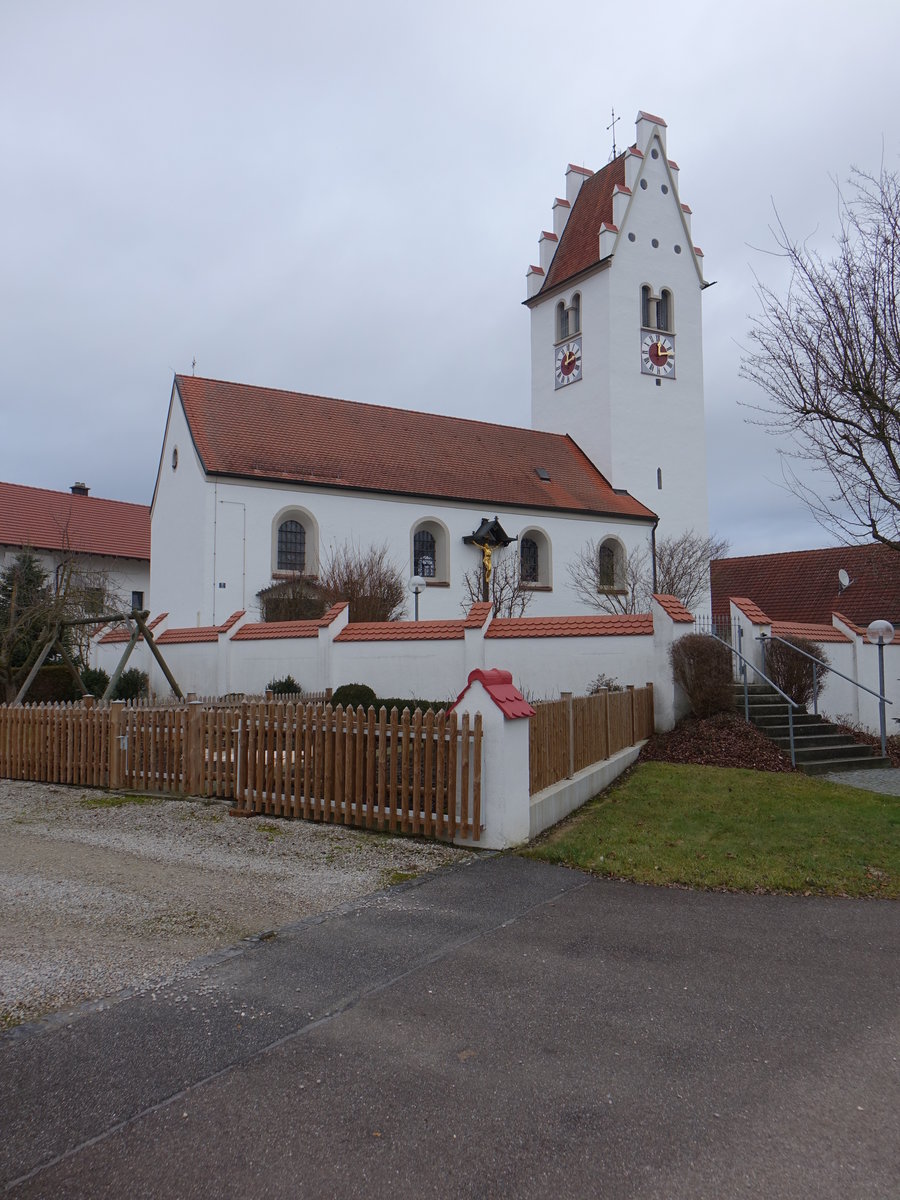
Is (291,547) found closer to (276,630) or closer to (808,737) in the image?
(276,630)

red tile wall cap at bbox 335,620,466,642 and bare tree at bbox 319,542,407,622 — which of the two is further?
bare tree at bbox 319,542,407,622

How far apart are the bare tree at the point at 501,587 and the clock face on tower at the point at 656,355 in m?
12.3

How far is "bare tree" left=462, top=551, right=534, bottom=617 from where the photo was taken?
3105 centimetres

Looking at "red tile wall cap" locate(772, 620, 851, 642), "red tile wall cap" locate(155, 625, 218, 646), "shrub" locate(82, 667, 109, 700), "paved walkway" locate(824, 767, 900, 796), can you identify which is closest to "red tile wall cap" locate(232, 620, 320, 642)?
"red tile wall cap" locate(155, 625, 218, 646)

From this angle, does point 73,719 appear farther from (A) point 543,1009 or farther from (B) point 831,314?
(B) point 831,314

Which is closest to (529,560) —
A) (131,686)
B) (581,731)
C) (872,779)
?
(131,686)

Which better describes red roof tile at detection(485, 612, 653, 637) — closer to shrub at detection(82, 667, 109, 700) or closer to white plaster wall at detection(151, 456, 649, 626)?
shrub at detection(82, 667, 109, 700)

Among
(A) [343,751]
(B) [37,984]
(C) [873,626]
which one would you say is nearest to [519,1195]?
(B) [37,984]

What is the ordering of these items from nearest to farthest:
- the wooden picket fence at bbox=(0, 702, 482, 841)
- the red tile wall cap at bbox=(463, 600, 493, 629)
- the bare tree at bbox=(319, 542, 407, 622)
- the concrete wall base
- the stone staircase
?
the wooden picket fence at bbox=(0, 702, 482, 841), the concrete wall base, the stone staircase, the red tile wall cap at bbox=(463, 600, 493, 629), the bare tree at bbox=(319, 542, 407, 622)

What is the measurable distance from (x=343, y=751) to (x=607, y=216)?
35.7 metres

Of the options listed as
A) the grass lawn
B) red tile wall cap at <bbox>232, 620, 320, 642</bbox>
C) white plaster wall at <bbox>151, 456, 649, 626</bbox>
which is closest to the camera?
the grass lawn

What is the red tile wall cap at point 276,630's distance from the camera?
19.5 meters

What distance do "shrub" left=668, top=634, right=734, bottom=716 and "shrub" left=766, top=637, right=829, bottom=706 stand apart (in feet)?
5.00

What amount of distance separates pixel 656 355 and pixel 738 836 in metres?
33.0
